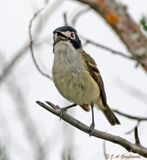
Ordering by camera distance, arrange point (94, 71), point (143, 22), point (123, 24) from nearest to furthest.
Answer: point (143, 22)
point (94, 71)
point (123, 24)

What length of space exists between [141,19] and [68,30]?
50 centimetres

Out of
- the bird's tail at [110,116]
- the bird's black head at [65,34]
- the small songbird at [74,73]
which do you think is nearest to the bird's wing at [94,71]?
the small songbird at [74,73]

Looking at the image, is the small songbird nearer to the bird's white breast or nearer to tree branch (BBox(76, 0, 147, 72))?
the bird's white breast

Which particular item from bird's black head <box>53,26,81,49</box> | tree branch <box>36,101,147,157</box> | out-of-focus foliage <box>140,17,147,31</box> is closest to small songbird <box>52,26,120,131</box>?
bird's black head <box>53,26,81,49</box>

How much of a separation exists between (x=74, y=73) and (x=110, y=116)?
30.7 inches

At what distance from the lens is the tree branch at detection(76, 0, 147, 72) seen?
5.67 meters

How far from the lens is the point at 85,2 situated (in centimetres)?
627

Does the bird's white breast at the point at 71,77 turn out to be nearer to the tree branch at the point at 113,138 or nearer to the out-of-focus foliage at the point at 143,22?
the out-of-focus foliage at the point at 143,22

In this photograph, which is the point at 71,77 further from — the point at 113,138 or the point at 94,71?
the point at 113,138

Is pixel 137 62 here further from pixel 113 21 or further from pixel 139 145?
pixel 139 145

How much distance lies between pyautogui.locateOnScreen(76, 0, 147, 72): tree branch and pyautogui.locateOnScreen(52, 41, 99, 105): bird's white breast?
40cm

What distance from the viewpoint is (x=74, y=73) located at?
5.48 metres

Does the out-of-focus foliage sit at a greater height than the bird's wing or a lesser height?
greater

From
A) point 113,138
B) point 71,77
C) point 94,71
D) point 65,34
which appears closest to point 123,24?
point 94,71
